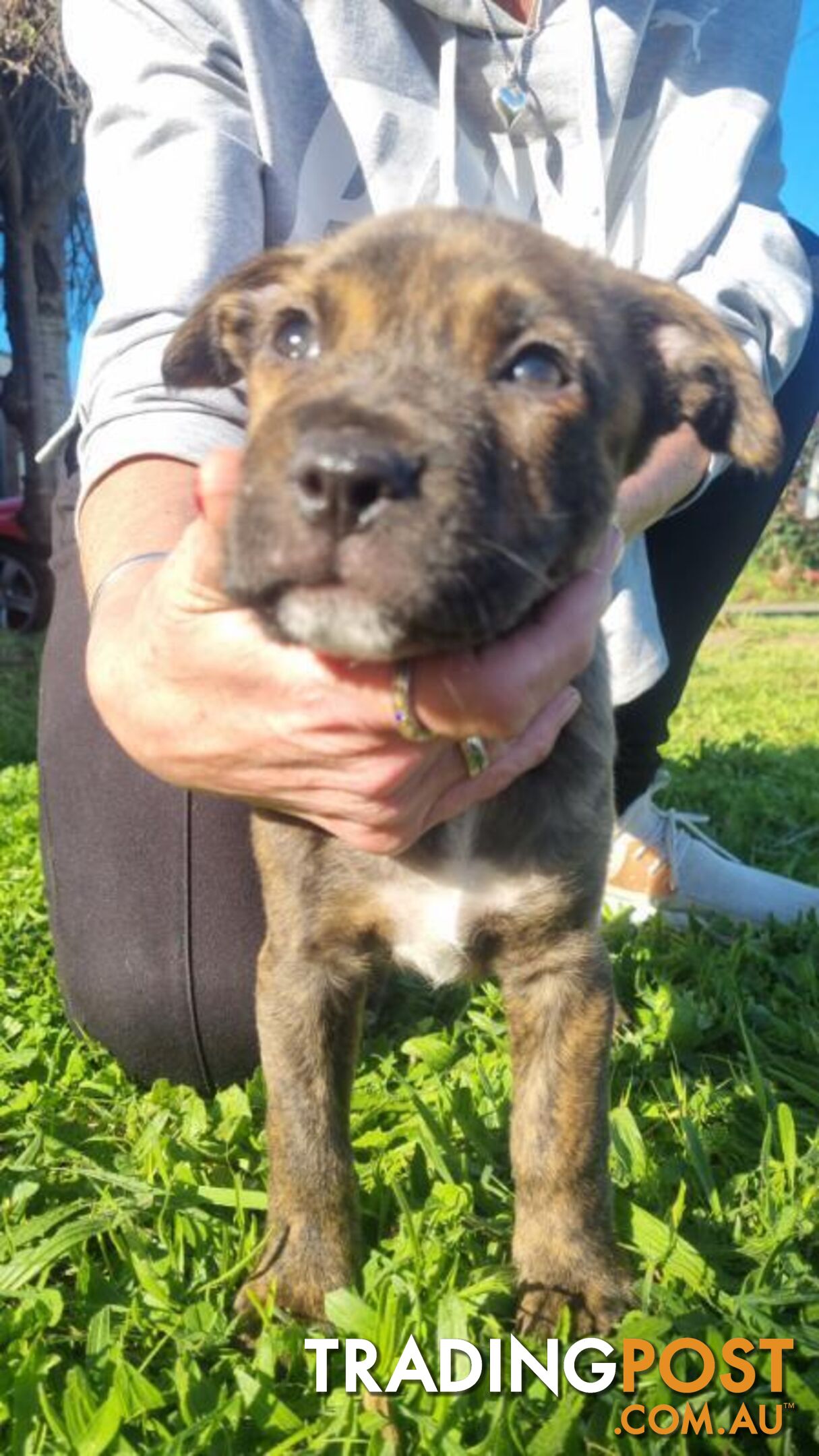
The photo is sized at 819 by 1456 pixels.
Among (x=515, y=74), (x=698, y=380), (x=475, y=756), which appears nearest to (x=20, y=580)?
(x=515, y=74)

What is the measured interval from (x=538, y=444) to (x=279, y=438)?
50 cm

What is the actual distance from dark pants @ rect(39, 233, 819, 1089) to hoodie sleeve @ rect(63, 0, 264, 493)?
832 mm

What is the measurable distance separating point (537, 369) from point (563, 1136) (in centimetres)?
140

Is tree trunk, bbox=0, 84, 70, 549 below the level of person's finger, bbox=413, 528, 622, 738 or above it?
below

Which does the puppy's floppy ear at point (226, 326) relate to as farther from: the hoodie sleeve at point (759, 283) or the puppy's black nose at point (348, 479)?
the hoodie sleeve at point (759, 283)

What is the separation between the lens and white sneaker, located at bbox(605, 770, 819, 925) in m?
4.09

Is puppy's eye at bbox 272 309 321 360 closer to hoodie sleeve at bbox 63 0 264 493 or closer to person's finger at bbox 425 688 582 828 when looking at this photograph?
hoodie sleeve at bbox 63 0 264 493

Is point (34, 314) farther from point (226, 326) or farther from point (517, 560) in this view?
point (517, 560)

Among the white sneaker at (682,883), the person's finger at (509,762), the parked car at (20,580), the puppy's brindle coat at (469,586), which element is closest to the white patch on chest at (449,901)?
the puppy's brindle coat at (469,586)

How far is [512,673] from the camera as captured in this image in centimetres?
197

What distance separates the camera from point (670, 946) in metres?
3.90

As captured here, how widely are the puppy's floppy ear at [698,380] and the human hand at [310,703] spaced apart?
1.33 ft

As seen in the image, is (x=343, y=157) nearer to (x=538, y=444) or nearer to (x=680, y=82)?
(x=680, y=82)

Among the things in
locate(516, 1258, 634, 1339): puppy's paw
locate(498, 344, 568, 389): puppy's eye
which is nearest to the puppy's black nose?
locate(498, 344, 568, 389): puppy's eye
